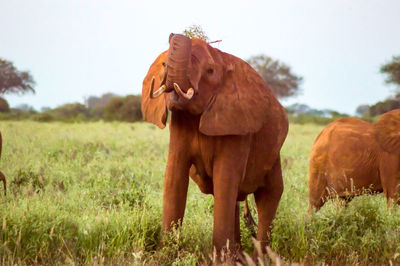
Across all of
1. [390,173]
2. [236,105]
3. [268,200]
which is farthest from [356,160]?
[236,105]

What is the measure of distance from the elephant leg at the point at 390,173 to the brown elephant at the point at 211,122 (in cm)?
348

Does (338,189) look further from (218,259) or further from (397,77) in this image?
(397,77)

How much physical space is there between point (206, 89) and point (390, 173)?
4.33 meters

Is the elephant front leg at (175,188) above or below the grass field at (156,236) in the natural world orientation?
above

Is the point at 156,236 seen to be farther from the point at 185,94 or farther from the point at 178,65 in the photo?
the point at 178,65

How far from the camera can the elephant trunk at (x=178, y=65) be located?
373 centimetres

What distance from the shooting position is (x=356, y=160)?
Answer: 784 centimetres

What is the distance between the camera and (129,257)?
431 cm

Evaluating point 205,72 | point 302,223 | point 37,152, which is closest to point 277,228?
point 302,223

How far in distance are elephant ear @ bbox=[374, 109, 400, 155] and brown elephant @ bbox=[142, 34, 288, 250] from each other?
335 cm

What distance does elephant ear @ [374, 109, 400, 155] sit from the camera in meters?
7.31

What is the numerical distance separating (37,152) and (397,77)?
83.9 feet

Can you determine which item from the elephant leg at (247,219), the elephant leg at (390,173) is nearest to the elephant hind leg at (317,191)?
the elephant leg at (390,173)

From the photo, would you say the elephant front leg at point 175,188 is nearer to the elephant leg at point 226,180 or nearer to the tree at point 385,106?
the elephant leg at point 226,180
